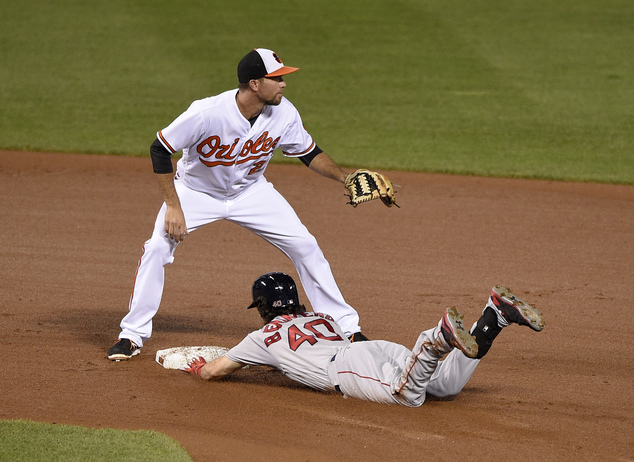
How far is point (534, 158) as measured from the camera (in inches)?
424

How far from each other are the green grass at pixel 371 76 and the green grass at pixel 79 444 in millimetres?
7022

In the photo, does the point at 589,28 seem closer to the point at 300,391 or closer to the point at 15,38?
the point at 15,38

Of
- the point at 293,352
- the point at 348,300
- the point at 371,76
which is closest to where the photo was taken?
the point at 293,352

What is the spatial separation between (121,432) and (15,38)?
540 inches

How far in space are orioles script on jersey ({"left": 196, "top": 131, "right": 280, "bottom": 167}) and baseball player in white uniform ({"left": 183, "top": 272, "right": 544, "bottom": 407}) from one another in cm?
87

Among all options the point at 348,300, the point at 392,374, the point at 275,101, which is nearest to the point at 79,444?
the point at 392,374

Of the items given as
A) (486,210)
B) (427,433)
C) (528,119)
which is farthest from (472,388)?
(528,119)

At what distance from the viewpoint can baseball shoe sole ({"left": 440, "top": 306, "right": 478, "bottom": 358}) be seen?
370 centimetres

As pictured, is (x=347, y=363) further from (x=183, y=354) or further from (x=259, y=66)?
(x=259, y=66)

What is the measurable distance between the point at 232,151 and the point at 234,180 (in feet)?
0.67

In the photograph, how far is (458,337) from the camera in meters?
3.69

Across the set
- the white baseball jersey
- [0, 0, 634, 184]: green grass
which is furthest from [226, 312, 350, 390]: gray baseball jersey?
[0, 0, 634, 184]: green grass

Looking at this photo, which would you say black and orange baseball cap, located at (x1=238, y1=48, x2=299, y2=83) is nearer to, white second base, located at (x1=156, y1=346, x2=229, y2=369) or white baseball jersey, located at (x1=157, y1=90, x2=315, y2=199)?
white baseball jersey, located at (x1=157, y1=90, x2=315, y2=199)

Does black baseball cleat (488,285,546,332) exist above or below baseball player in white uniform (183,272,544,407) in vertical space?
above
